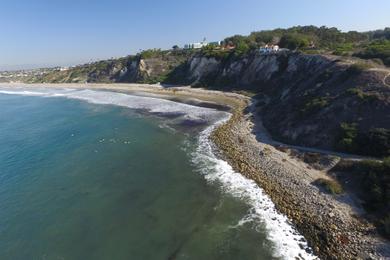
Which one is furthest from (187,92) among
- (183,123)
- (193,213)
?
(193,213)

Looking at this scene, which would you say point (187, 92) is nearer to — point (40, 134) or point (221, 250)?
point (40, 134)

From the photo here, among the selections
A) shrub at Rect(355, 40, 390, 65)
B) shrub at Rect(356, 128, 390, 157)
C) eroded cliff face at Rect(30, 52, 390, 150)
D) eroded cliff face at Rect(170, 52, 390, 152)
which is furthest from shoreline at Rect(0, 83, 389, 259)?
shrub at Rect(355, 40, 390, 65)

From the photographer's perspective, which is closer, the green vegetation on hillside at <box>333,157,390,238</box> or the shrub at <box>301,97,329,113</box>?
the green vegetation on hillside at <box>333,157,390,238</box>

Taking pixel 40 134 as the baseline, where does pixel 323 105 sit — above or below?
above

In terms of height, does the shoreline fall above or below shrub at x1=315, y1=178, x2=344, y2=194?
below

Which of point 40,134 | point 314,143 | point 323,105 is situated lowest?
point 40,134

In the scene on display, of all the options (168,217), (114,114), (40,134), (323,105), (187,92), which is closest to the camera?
(168,217)

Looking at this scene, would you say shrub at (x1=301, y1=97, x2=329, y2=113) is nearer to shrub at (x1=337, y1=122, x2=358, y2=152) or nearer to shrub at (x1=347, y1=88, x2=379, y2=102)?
shrub at (x1=347, y1=88, x2=379, y2=102)

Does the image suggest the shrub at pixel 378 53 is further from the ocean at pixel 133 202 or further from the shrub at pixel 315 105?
the ocean at pixel 133 202
